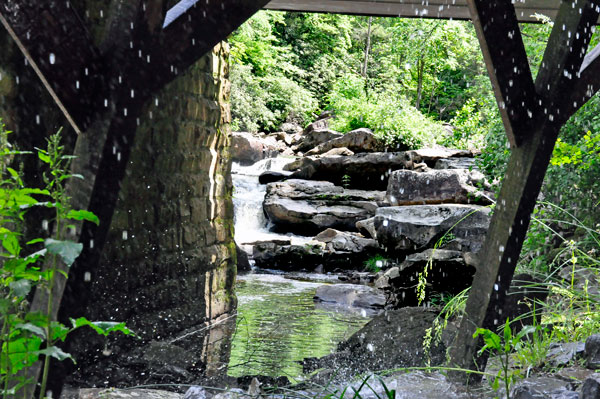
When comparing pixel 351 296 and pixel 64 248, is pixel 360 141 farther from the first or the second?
pixel 64 248

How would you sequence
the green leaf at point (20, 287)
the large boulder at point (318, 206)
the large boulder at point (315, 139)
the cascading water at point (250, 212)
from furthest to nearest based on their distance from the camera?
1. the large boulder at point (315, 139)
2. the large boulder at point (318, 206)
3. the cascading water at point (250, 212)
4. the green leaf at point (20, 287)

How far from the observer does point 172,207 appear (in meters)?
5.64

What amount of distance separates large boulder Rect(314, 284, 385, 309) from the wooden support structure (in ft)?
15.2

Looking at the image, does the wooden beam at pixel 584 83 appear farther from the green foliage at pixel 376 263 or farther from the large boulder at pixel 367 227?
the large boulder at pixel 367 227

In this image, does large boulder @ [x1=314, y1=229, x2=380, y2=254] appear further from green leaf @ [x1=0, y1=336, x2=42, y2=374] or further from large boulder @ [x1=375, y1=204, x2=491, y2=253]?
green leaf @ [x1=0, y1=336, x2=42, y2=374]

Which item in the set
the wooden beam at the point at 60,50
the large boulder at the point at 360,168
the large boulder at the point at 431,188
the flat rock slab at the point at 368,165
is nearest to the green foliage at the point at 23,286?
the wooden beam at the point at 60,50

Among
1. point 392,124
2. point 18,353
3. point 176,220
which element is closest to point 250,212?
point 392,124

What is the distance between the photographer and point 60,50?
199 cm

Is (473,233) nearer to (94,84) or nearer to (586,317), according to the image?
(586,317)

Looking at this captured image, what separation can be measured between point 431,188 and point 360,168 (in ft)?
11.0

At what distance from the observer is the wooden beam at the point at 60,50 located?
1.91 metres

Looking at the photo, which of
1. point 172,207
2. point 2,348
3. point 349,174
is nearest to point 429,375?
point 2,348

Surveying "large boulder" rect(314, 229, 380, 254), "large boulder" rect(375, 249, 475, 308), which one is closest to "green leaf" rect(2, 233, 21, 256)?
"large boulder" rect(375, 249, 475, 308)

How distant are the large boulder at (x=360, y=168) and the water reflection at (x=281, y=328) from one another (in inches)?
219
